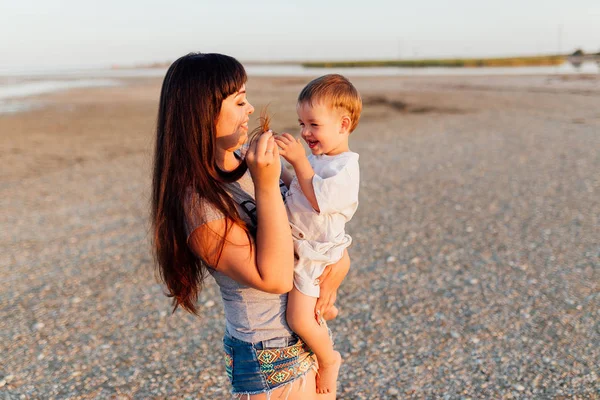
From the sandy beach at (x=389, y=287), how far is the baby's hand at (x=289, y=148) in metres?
0.58

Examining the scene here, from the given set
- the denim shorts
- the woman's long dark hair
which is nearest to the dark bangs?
the woman's long dark hair

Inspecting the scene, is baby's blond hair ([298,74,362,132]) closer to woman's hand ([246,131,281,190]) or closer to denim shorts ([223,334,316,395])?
woman's hand ([246,131,281,190])

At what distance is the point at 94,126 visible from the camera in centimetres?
1944

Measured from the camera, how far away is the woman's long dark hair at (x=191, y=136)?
1.97m

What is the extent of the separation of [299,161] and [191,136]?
1.41 ft

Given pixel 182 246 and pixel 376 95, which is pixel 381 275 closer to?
pixel 182 246

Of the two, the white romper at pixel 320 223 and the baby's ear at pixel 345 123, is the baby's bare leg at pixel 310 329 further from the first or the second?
the baby's ear at pixel 345 123

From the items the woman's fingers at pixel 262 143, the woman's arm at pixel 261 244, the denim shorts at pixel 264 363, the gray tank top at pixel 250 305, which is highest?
the woman's fingers at pixel 262 143

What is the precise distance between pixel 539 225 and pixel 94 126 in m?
16.5

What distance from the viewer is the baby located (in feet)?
7.02

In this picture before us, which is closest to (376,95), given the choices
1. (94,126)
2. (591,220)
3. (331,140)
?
(94,126)

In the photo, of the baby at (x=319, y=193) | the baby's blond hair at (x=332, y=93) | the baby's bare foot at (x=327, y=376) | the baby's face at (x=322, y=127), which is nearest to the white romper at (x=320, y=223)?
the baby at (x=319, y=193)

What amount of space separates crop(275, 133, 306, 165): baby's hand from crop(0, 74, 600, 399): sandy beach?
0.58 meters

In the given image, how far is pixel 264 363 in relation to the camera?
2250 millimetres
